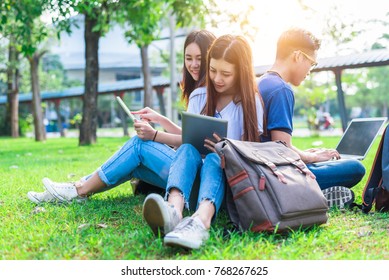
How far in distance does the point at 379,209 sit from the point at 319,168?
432mm

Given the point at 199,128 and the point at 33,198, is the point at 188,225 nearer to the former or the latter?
the point at 199,128

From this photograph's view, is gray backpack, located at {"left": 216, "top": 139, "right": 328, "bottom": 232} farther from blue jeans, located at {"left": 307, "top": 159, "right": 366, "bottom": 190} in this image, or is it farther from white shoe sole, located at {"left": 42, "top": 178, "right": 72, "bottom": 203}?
white shoe sole, located at {"left": 42, "top": 178, "right": 72, "bottom": 203}

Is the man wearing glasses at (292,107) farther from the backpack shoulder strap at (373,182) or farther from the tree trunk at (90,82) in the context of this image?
the tree trunk at (90,82)

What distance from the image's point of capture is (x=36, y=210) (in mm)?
3650

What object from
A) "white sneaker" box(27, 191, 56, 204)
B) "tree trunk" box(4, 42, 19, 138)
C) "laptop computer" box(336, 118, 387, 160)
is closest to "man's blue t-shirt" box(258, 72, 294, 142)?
"laptop computer" box(336, 118, 387, 160)

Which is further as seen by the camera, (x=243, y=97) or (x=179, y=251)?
(x=243, y=97)

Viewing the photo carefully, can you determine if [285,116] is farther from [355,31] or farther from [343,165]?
[355,31]

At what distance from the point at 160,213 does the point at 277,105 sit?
38.8 inches

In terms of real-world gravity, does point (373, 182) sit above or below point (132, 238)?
above

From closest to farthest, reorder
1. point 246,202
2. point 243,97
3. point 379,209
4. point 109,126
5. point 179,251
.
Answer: point 179,251, point 246,202, point 243,97, point 379,209, point 109,126

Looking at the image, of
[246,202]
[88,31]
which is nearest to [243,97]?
A: [246,202]

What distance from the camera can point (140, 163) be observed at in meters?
3.55

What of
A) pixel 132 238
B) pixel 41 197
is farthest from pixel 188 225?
pixel 41 197

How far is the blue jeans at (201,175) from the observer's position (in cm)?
285
